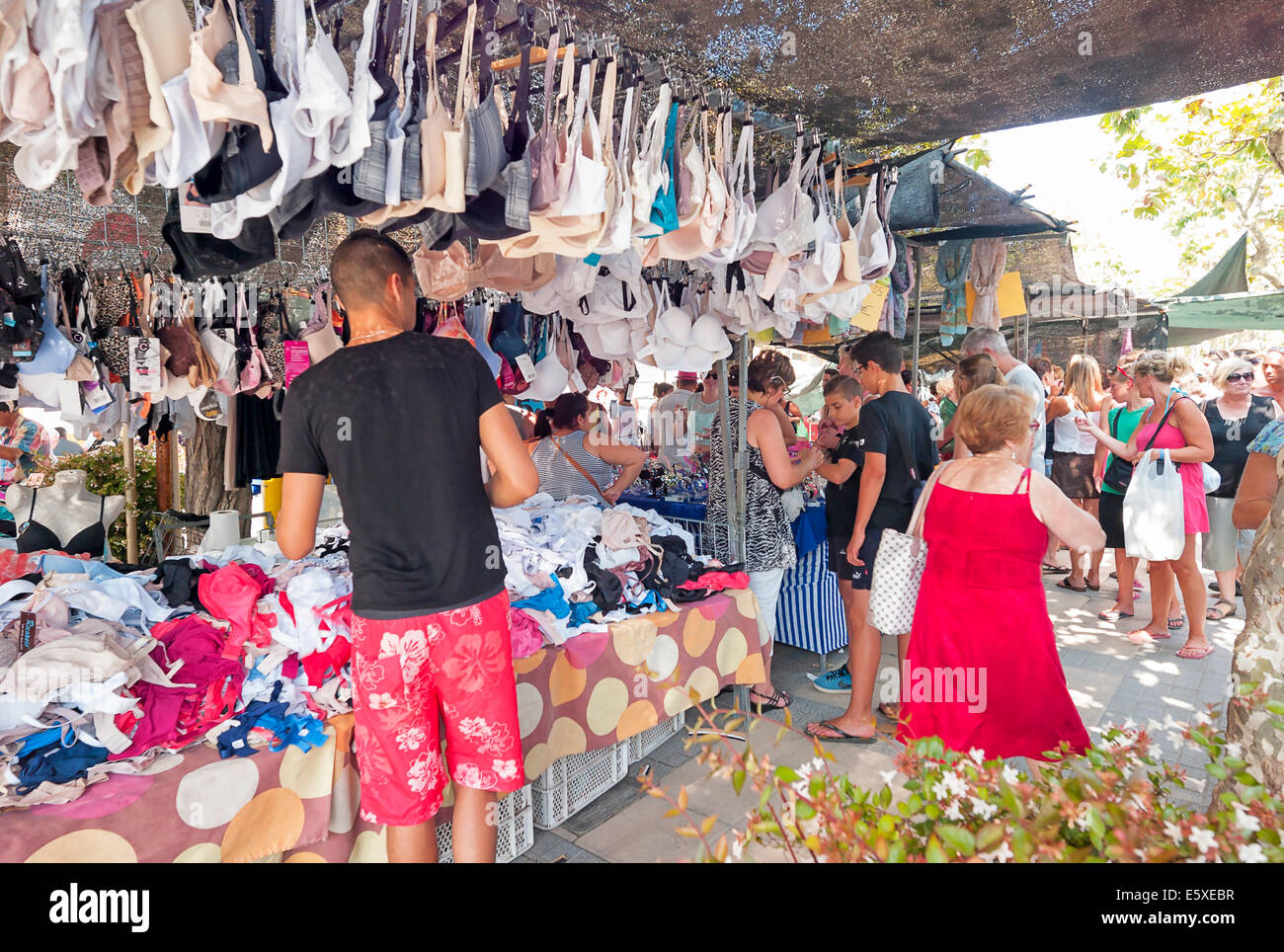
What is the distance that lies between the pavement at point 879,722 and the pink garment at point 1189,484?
79 centimetres

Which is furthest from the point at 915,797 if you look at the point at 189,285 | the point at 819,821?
the point at 189,285

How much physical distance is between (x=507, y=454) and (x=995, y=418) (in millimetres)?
1472

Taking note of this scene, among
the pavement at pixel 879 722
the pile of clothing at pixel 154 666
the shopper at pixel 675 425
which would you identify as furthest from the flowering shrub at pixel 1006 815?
the shopper at pixel 675 425

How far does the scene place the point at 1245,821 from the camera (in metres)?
0.75

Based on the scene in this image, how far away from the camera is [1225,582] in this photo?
5.28 meters

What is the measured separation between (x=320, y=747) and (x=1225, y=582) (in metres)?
6.05

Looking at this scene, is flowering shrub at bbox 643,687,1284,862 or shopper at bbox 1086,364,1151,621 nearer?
flowering shrub at bbox 643,687,1284,862

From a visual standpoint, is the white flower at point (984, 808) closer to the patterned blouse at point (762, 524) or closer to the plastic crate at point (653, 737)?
the plastic crate at point (653, 737)

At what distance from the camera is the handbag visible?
263cm

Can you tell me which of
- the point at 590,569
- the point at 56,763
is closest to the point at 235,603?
the point at 56,763

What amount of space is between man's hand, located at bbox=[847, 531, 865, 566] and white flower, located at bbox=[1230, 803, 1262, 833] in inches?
101

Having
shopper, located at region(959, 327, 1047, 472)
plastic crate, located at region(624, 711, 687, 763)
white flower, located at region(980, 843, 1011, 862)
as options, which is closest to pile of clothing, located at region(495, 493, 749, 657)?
plastic crate, located at region(624, 711, 687, 763)

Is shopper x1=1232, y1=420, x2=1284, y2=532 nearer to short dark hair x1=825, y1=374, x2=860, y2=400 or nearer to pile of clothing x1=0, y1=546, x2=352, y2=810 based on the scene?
short dark hair x1=825, y1=374, x2=860, y2=400
